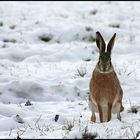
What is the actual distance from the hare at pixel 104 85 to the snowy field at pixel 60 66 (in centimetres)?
19

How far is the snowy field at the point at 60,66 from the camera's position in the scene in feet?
16.7

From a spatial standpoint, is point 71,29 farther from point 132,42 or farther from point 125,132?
point 125,132

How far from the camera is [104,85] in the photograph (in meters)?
4.90

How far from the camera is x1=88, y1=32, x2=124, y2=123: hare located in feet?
15.8

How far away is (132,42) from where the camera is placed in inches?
400

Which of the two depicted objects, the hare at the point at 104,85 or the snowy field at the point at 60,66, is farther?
the snowy field at the point at 60,66

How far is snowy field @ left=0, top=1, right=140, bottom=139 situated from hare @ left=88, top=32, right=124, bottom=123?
190 mm

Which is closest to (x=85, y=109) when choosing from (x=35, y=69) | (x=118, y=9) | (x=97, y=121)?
(x=97, y=121)

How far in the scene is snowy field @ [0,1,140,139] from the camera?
5102 millimetres

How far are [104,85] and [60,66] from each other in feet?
12.2

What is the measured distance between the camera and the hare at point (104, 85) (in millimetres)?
4820

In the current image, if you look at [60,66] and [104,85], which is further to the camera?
[60,66]

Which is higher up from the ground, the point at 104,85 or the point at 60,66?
the point at 60,66

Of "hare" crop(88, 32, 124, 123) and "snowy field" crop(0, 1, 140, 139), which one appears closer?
"hare" crop(88, 32, 124, 123)
